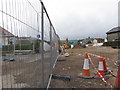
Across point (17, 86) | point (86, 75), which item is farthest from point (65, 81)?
point (17, 86)

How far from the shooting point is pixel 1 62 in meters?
1.20

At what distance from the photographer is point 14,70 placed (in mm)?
1447

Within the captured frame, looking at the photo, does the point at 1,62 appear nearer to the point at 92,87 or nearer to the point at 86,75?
the point at 92,87

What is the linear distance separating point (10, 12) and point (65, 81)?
4.25m

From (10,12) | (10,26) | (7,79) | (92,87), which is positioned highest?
(10,12)

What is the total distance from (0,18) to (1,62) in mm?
388

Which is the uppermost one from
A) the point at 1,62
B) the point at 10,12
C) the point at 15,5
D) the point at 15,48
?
the point at 15,5

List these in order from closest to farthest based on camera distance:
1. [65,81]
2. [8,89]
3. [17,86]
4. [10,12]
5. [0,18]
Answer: [0,18], [10,12], [8,89], [17,86], [65,81]

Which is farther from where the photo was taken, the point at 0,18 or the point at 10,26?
the point at 10,26

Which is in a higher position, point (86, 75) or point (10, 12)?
point (10, 12)

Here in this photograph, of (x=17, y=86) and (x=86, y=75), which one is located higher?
(x=17, y=86)

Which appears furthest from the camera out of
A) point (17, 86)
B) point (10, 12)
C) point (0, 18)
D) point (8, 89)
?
point (17, 86)

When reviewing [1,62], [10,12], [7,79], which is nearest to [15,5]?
[10,12]

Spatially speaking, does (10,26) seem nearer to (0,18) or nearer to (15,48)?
(0,18)
